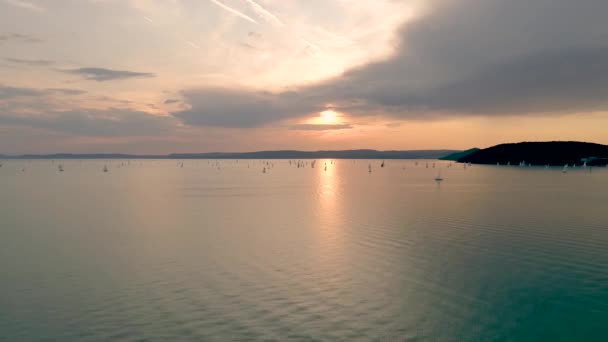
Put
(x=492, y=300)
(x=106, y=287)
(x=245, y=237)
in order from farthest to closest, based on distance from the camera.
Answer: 1. (x=245, y=237)
2. (x=106, y=287)
3. (x=492, y=300)

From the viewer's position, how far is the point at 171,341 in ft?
46.5

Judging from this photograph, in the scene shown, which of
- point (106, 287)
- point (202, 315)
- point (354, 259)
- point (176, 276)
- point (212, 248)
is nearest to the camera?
point (202, 315)

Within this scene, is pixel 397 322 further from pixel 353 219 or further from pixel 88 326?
pixel 353 219

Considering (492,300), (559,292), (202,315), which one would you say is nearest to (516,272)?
(559,292)

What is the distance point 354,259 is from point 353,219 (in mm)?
17800

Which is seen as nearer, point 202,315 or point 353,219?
point 202,315

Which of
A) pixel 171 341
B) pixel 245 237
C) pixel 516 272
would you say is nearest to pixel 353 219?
pixel 245 237

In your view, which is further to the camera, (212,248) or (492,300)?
(212,248)

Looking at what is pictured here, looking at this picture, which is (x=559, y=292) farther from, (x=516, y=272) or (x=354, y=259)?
(x=354, y=259)

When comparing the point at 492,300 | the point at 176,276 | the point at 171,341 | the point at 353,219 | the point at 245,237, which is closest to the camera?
the point at 171,341

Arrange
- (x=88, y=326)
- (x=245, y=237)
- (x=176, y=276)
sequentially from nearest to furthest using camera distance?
(x=88, y=326)
(x=176, y=276)
(x=245, y=237)

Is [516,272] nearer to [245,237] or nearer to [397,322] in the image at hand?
[397,322]

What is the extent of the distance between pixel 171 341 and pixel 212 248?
51.7 ft

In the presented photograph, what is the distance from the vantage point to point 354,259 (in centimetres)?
2647
